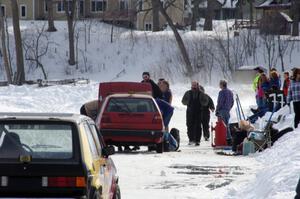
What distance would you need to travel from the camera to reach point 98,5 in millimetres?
96125

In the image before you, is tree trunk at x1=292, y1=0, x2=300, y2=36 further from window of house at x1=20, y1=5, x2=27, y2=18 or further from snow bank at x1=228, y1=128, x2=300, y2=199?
snow bank at x1=228, y1=128, x2=300, y2=199

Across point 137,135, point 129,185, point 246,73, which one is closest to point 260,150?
point 137,135

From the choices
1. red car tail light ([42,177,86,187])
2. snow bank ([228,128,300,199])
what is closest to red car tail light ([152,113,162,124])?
snow bank ([228,128,300,199])

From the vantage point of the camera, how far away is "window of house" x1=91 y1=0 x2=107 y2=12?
95625 millimetres

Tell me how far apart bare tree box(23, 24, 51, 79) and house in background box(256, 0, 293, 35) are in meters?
18.3

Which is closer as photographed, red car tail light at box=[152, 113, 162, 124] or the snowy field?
the snowy field

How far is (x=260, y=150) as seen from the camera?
804 inches

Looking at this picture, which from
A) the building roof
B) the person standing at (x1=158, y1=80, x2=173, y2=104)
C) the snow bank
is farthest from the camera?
the building roof

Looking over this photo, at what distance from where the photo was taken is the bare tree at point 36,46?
7564 centimetres

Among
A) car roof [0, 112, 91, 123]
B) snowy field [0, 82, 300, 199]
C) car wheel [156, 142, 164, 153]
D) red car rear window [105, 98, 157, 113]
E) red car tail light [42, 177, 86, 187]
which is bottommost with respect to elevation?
car wheel [156, 142, 164, 153]

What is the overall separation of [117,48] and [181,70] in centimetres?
1159

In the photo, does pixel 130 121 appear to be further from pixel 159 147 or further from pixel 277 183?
pixel 277 183

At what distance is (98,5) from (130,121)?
7594cm

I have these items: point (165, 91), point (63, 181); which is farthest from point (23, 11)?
point (63, 181)
